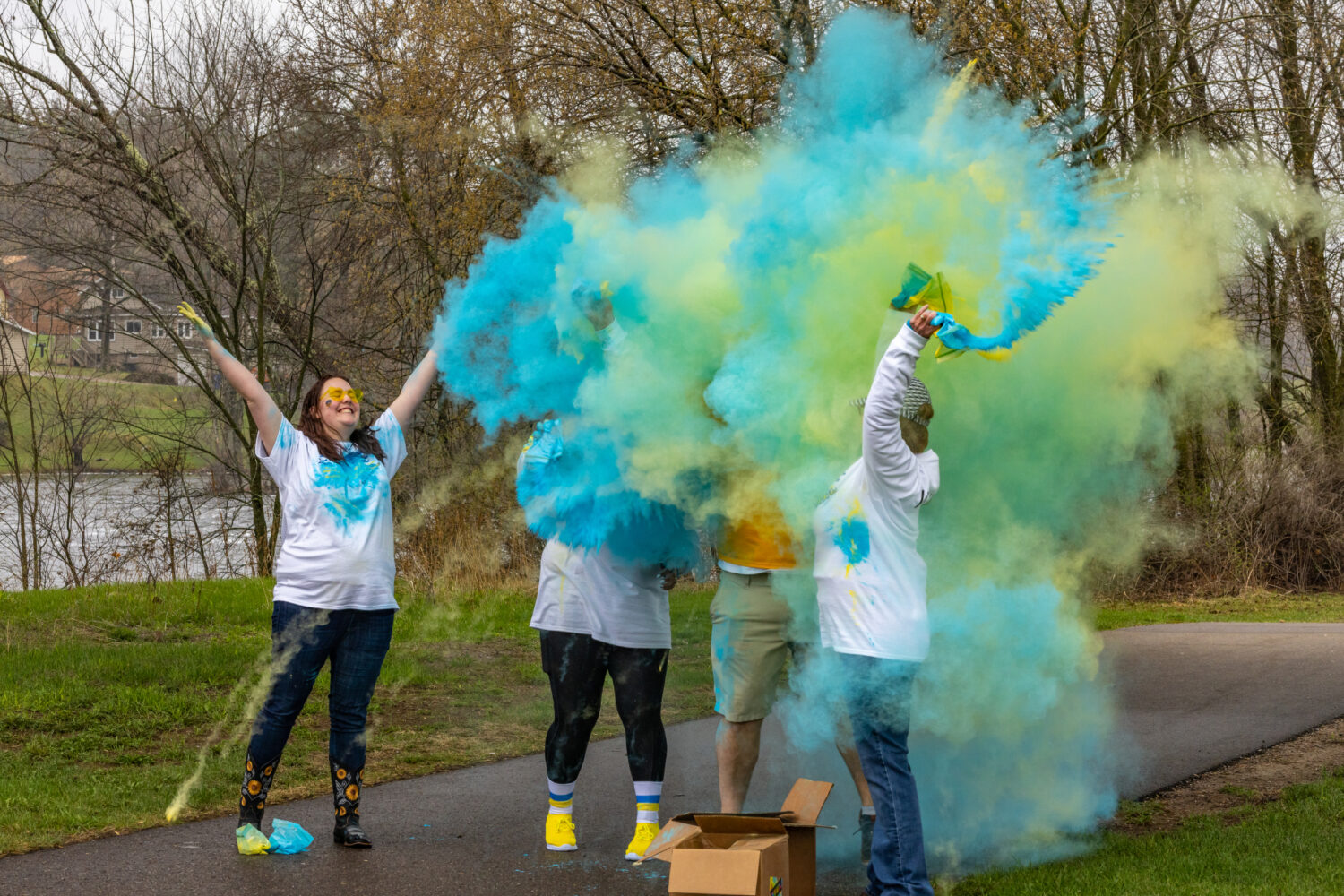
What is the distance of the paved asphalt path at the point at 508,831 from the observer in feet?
13.1

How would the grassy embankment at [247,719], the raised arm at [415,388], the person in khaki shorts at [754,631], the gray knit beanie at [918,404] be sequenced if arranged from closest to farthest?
the gray knit beanie at [918,404] → the person in khaki shorts at [754,631] → the grassy embankment at [247,719] → the raised arm at [415,388]

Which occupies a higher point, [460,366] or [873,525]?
[460,366]

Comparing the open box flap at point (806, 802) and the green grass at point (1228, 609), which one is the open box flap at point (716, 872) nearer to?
the open box flap at point (806, 802)

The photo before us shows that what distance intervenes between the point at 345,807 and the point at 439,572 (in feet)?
19.1

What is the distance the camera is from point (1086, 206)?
3693mm

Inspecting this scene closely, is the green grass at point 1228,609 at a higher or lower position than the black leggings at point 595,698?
lower

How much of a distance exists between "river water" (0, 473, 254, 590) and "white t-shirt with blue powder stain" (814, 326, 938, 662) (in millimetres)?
10929

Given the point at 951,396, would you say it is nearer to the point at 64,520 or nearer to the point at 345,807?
the point at 345,807

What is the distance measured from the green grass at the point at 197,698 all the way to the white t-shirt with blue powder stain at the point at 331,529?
1.34 m

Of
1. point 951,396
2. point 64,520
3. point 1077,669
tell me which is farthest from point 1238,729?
point 64,520

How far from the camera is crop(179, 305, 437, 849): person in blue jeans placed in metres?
4.23

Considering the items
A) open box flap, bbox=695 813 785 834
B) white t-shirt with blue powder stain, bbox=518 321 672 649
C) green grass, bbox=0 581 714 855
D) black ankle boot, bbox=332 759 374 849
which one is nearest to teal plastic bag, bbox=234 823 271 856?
black ankle boot, bbox=332 759 374 849

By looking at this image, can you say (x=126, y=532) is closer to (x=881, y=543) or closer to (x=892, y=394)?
(x=881, y=543)

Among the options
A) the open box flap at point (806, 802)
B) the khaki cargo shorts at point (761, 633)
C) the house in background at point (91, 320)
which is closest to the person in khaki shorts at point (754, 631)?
the khaki cargo shorts at point (761, 633)
